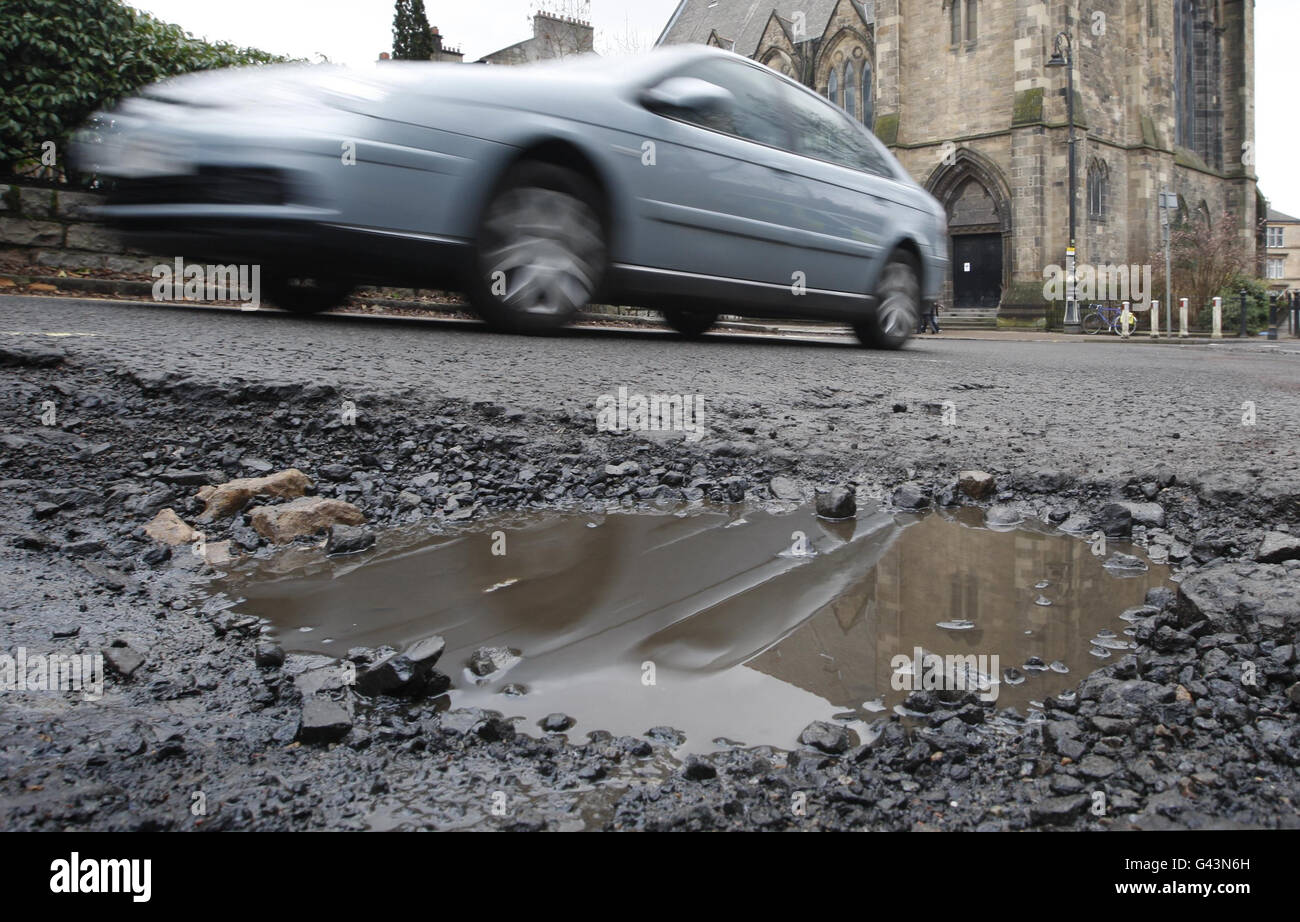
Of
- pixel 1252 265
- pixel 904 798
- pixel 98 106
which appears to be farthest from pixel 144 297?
pixel 1252 265

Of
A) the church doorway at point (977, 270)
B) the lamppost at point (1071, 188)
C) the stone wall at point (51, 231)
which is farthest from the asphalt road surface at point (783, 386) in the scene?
the church doorway at point (977, 270)

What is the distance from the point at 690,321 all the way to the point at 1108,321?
21.2 meters

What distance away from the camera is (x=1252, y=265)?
34.6 meters

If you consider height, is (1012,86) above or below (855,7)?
below

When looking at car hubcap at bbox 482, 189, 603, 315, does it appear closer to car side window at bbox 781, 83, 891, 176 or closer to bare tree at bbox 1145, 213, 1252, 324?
car side window at bbox 781, 83, 891, 176

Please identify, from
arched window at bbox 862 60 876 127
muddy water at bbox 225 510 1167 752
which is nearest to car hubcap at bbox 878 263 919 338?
muddy water at bbox 225 510 1167 752

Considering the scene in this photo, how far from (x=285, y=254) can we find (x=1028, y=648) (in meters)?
4.17

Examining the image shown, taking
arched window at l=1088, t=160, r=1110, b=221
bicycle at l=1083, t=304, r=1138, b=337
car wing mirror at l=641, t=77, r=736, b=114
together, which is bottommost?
car wing mirror at l=641, t=77, r=736, b=114

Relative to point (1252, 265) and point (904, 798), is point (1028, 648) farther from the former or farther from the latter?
point (1252, 265)

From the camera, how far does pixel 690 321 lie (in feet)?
25.4

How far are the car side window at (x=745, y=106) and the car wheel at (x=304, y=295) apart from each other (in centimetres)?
263

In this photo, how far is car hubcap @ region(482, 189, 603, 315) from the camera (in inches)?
204

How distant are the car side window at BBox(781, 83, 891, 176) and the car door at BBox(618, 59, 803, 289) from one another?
6.1 inches

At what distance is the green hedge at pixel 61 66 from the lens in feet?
31.0
